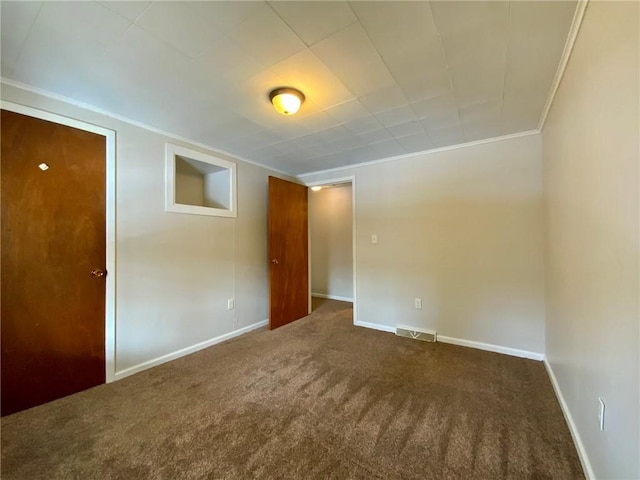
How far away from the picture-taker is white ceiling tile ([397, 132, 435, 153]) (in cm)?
280

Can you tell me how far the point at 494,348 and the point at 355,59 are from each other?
3074 millimetres

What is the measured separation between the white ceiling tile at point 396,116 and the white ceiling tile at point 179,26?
143 centimetres

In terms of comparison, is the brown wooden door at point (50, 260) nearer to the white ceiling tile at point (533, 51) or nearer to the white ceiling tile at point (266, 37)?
the white ceiling tile at point (266, 37)

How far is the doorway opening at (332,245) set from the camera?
17.5 ft

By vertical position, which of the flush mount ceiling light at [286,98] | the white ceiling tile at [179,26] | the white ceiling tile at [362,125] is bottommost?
the flush mount ceiling light at [286,98]

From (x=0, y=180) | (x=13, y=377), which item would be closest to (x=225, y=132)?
(x=0, y=180)

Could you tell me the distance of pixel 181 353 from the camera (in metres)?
2.73

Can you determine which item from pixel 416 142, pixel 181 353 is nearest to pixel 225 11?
pixel 416 142

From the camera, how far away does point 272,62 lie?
5.35ft

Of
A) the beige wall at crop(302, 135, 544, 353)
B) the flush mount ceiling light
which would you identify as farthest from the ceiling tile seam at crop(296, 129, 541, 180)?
the flush mount ceiling light

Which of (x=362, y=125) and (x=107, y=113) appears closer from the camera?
(x=107, y=113)

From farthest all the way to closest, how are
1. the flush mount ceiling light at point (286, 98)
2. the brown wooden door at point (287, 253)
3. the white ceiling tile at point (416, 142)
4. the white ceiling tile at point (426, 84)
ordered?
1. the brown wooden door at point (287, 253)
2. the white ceiling tile at point (416, 142)
3. the flush mount ceiling light at point (286, 98)
4. the white ceiling tile at point (426, 84)

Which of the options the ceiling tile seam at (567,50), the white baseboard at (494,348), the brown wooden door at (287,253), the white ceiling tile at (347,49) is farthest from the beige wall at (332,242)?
the white ceiling tile at (347,49)

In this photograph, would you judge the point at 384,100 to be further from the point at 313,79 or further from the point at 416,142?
the point at 416,142
